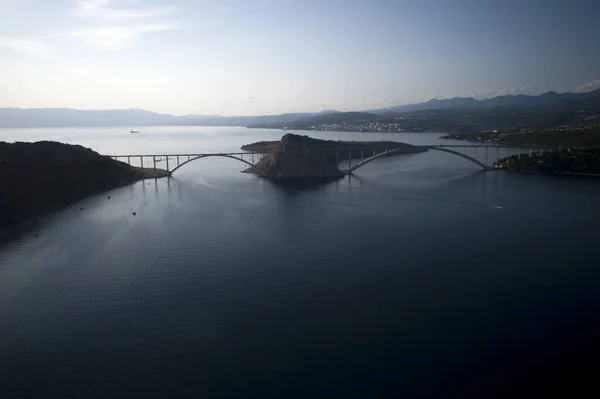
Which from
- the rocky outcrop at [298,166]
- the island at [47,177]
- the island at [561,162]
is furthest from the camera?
the rocky outcrop at [298,166]

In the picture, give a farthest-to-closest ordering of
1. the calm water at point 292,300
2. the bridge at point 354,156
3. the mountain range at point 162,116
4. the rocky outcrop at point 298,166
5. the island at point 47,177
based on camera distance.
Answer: the mountain range at point 162,116 < the bridge at point 354,156 < the rocky outcrop at point 298,166 < the island at point 47,177 < the calm water at point 292,300

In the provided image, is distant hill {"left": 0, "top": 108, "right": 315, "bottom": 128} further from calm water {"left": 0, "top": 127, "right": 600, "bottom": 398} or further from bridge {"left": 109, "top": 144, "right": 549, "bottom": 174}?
calm water {"left": 0, "top": 127, "right": 600, "bottom": 398}

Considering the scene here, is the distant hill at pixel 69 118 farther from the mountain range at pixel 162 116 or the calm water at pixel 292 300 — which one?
the calm water at pixel 292 300

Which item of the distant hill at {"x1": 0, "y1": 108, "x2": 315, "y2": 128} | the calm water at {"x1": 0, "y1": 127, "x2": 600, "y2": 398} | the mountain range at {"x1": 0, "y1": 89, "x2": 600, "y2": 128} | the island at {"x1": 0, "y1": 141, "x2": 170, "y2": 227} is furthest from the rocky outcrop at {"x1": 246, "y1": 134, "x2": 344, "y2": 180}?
the distant hill at {"x1": 0, "y1": 108, "x2": 315, "y2": 128}

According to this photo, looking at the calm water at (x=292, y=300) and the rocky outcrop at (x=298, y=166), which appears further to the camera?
the rocky outcrop at (x=298, y=166)

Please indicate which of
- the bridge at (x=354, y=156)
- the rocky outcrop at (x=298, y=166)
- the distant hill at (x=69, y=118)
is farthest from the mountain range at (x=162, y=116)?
the rocky outcrop at (x=298, y=166)

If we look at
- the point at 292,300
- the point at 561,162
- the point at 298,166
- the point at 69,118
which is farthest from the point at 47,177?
the point at 69,118
